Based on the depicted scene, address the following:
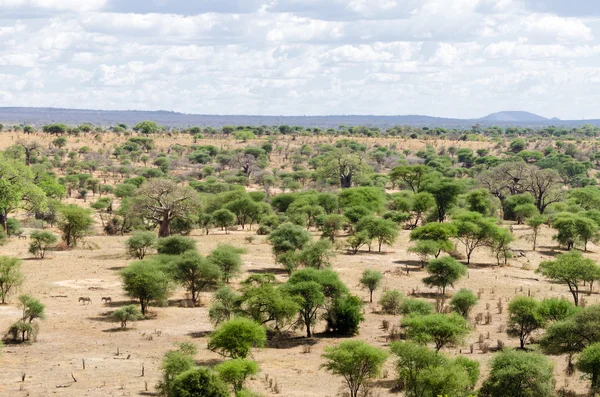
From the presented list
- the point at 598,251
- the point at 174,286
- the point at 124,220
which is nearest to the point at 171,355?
the point at 174,286

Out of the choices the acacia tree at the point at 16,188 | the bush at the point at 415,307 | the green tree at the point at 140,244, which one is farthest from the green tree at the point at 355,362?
the acacia tree at the point at 16,188

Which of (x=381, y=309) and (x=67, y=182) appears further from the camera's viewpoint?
(x=67, y=182)

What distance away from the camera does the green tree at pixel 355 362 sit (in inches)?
1043

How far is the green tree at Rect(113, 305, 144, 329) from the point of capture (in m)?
35.6

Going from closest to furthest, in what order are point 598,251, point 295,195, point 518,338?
point 518,338
point 598,251
point 295,195

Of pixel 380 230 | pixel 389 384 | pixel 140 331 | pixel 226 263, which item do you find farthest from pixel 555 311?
pixel 380 230

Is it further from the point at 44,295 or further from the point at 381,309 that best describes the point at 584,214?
the point at 44,295

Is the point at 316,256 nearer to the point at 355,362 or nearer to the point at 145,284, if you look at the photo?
the point at 145,284

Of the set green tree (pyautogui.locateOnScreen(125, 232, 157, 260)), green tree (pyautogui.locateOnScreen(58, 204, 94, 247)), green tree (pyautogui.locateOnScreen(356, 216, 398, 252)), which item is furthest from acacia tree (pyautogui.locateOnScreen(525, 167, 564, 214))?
green tree (pyautogui.locateOnScreen(58, 204, 94, 247))

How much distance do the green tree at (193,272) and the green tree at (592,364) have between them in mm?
20316

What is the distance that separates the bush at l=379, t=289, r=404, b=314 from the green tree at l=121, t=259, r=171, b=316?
1089 centimetres

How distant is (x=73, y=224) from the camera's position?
5466 centimetres

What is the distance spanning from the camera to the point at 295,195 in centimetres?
7575

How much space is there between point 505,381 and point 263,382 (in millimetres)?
8252
